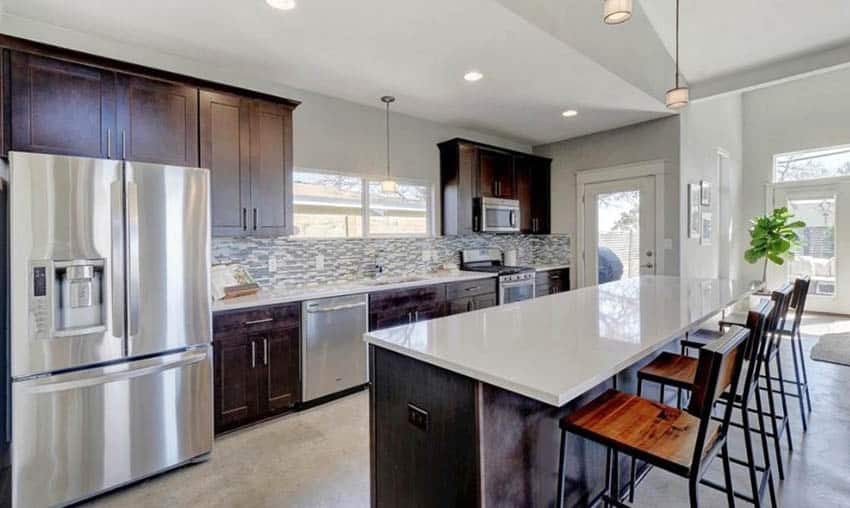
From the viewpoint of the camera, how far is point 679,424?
143 cm

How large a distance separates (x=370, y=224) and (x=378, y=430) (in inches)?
110

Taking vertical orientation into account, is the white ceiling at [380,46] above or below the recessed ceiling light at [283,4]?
above

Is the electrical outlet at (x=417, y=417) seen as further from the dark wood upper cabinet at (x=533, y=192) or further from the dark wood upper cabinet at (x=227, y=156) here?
the dark wood upper cabinet at (x=533, y=192)

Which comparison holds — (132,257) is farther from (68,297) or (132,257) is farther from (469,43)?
(469,43)

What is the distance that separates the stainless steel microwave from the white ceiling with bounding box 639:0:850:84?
2361 mm

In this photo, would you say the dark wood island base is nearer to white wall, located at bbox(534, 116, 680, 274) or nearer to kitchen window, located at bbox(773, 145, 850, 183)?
white wall, located at bbox(534, 116, 680, 274)

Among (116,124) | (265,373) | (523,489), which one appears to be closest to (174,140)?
(116,124)

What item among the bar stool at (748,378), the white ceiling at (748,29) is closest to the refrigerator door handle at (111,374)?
the bar stool at (748,378)

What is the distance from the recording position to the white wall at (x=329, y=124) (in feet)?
8.76

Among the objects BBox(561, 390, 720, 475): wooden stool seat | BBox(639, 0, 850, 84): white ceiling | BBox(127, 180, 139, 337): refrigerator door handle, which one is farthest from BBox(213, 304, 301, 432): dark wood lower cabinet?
BBox(639, 0, 850, 84): white ceiling

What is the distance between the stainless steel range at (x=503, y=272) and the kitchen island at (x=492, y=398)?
8.39 feet

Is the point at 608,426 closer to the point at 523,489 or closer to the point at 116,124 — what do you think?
the point at 523,489

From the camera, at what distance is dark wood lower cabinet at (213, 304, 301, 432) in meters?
2.69

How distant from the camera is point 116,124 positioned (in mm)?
2459
